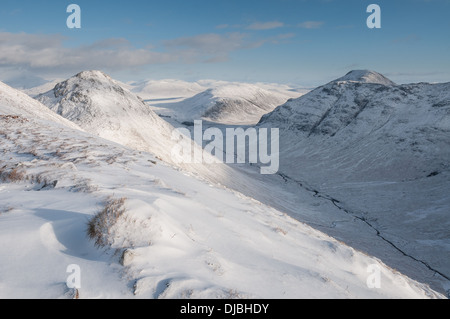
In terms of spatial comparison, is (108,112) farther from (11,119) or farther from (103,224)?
(103,224)

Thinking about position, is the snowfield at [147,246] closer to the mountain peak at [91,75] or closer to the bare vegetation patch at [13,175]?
the bare vegetation patch at [13,175]

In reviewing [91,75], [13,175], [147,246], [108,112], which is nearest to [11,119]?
[13,175]

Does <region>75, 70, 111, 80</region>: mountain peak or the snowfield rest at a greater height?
<region>75, 70, 111, 80</region>: mountain peak

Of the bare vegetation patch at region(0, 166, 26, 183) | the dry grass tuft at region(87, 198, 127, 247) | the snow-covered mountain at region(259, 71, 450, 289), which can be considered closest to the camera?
the dry grass tuft at region(87, 198, 127, 247)

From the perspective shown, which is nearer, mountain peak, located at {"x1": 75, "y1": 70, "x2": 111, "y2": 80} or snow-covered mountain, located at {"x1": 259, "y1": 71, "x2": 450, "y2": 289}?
snow-covered mountain, located at {"x1": 259, "y1": 71, "x2": 450, "y2": 289}

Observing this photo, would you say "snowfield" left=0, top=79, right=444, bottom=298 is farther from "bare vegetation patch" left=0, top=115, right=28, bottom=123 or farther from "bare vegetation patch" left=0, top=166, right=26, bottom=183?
"bare vegetation patch" left=0, top=115, right=28, bottom=123

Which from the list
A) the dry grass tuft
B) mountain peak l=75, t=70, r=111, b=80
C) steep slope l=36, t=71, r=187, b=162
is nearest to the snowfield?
the dry grass tuft

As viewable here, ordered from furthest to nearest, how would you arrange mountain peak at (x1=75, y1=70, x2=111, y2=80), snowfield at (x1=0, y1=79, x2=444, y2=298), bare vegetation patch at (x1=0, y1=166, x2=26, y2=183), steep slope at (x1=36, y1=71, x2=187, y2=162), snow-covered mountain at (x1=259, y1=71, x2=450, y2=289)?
1. mountain peak at (x1=75, y1=70, x2=111, y2=80)
2. snow-covered mountain at (x1=259, y1=71, x2=450, y2=289)
3. steep slope at (x1=36, y1=71, x2=187, y2=162)
4. bare vegetation patch at (x1=0, y1=166, x2=26, y2=183)
5. snowfield at (x1=0, y1=79, x2=444, y2=298)
